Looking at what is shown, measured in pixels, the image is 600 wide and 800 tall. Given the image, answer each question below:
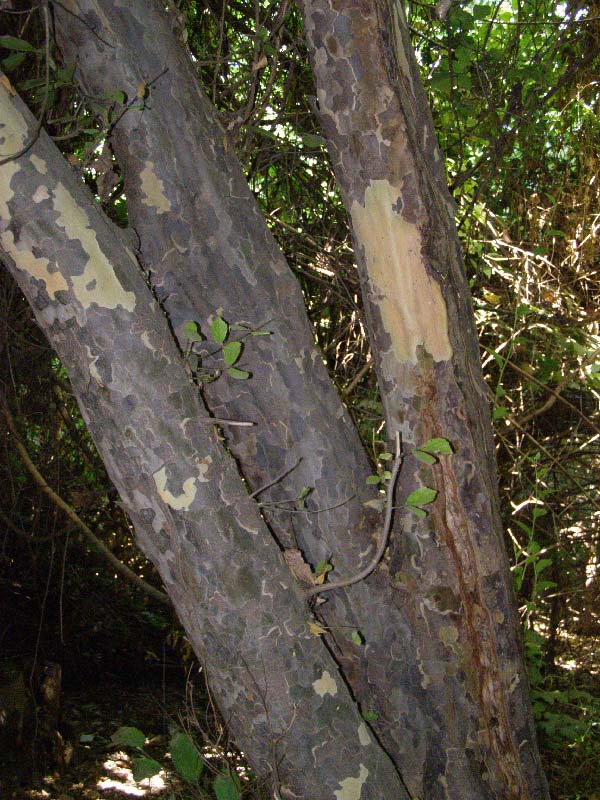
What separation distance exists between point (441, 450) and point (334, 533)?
0.32 meters

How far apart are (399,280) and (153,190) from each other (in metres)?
0.56

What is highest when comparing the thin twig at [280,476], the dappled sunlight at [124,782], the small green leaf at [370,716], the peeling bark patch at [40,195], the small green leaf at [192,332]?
the peeling bark patch at [40,195]

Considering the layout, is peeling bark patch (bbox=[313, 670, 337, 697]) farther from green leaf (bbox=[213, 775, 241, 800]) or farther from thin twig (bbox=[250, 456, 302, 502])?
thin twig (bbox=[250, 456, 302, 502])

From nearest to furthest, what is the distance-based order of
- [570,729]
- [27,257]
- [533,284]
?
[27,257], [570,729], [533,284]

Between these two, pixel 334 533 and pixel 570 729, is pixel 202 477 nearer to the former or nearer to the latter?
pixel 334 533

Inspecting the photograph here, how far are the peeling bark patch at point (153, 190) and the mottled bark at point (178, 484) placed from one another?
231 millimetres

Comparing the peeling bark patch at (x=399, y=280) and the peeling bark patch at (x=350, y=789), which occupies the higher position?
the peeling bark patch at (x=399, y=280)

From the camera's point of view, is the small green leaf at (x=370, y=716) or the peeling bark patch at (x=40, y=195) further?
the small green leaf at (x=370, y=716)

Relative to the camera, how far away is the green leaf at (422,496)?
1.41 meters

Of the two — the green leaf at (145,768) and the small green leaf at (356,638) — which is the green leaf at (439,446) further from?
the green leaf at (145,768)

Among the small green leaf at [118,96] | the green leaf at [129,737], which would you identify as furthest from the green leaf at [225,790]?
the small green leaf at [118,96]

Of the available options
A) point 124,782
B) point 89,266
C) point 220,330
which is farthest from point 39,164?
point 124,782

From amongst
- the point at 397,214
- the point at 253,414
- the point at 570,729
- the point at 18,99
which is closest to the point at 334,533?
the point at 253,414

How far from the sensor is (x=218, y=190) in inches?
59.9
